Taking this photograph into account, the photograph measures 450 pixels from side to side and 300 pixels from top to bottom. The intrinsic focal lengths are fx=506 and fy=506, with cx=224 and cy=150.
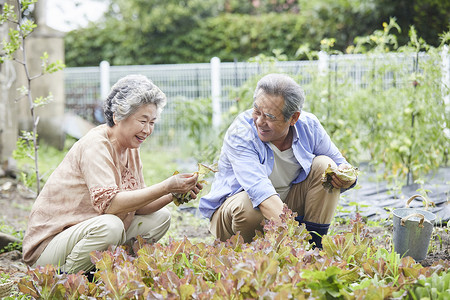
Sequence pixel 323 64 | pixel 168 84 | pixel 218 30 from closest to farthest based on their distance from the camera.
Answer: pixel 323 64 → pixel 168 84 → pixel 218 30

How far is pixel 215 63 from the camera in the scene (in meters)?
8.42

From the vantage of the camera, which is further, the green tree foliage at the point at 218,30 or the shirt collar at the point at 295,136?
the green tree foliage at the point at 218,30

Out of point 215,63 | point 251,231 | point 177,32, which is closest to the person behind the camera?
point 251,231

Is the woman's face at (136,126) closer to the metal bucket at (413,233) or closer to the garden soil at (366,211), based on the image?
the garden soil at (366,211)

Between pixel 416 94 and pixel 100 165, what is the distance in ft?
10.4

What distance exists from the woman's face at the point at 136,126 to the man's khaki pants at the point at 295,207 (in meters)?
0.61

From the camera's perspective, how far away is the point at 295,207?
9.84ft

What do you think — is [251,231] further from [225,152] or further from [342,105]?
[342,105]

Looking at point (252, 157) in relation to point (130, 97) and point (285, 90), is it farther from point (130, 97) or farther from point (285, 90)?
point (130, 97)

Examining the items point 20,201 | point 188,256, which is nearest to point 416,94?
point 188,256

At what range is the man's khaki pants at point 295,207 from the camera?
273 cm

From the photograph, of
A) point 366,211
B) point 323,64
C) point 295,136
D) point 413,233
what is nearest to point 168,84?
point 323,64

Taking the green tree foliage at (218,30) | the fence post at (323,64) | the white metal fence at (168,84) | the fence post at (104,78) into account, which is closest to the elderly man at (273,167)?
the fence post at (323,64)

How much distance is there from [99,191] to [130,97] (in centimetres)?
51
